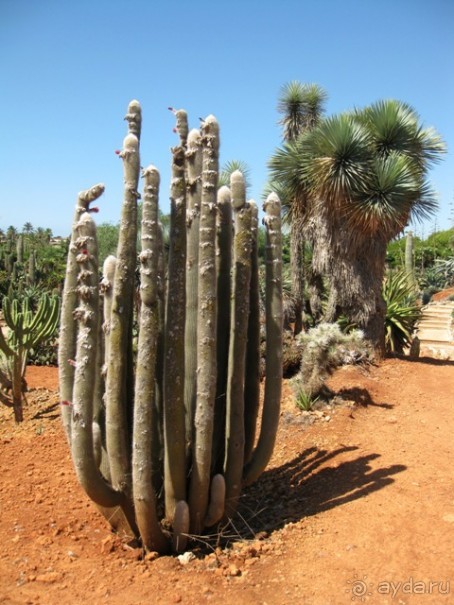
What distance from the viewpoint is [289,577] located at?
11.4 ft

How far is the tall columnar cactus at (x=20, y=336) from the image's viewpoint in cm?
672

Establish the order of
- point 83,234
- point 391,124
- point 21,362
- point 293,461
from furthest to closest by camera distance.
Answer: point 391,124, point 21,362, point 293,461, point 83,234

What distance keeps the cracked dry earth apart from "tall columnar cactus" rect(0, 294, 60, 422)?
0.48 metres

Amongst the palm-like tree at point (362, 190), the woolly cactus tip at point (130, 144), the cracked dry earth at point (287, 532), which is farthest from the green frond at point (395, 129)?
the woolly cactus tip at point (130, 144)

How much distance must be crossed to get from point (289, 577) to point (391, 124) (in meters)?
8.55

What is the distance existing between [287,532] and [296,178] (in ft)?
24.0

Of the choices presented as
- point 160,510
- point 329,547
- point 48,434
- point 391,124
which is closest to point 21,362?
point 48,434

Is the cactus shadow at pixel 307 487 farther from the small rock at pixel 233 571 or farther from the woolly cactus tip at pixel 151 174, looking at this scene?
the woolly cactus tip at pixel 151 174

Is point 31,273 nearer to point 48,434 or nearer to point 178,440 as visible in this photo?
point 48,434

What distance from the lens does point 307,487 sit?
501 centimetres

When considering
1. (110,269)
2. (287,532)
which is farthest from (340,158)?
(287,532)

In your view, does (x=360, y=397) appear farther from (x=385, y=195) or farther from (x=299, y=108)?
(x=299, y=108)

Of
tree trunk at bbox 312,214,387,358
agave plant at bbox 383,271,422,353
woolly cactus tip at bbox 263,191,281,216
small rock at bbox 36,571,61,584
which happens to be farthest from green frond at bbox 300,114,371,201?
small rock at bbox 36,571,61,584

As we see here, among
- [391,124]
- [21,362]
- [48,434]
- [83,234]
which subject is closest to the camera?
[83,234]
